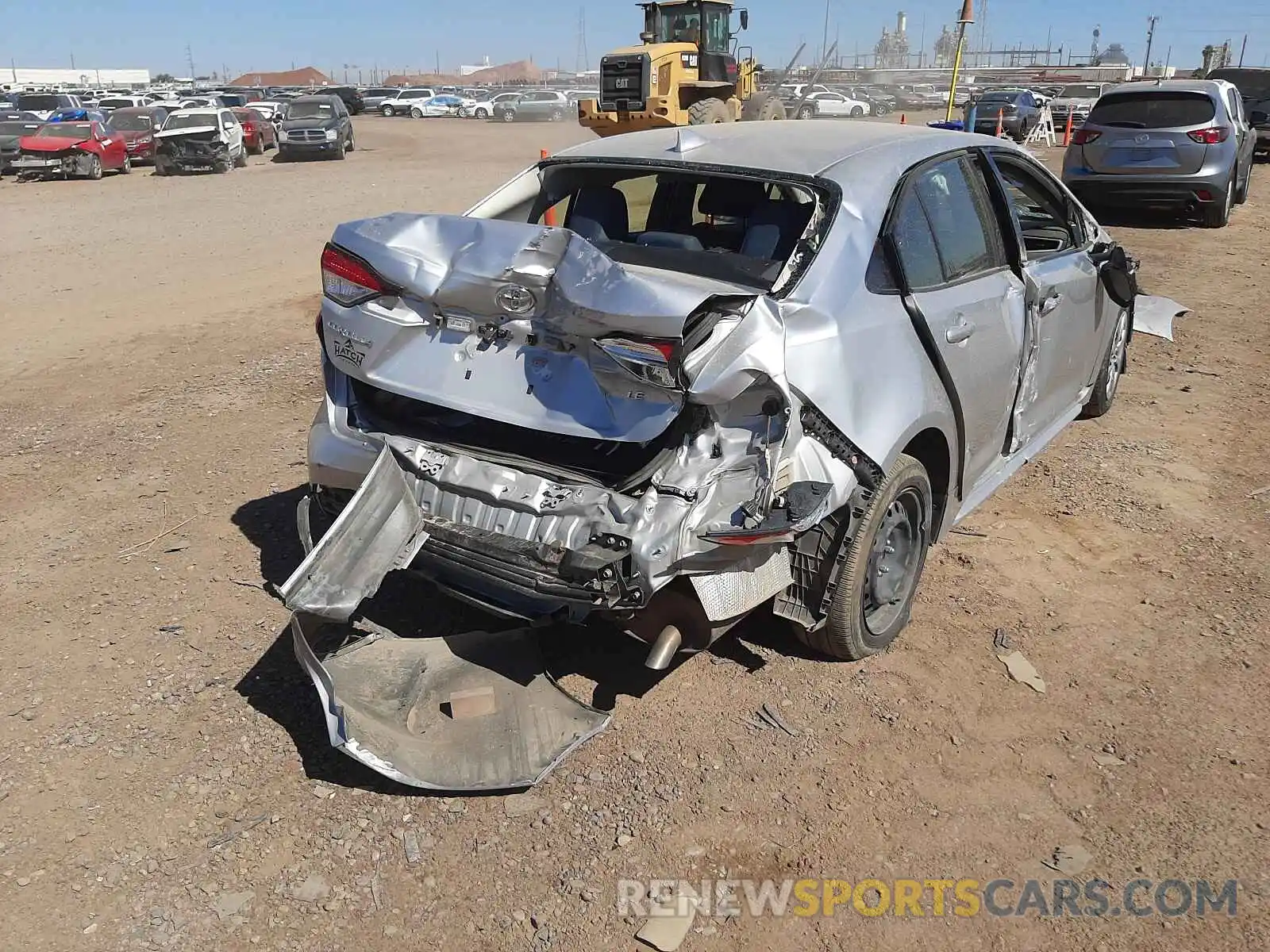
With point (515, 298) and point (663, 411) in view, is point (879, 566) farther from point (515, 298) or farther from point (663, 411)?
point (515, 298)

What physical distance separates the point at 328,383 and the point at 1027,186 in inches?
131

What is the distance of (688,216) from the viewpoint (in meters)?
4.21

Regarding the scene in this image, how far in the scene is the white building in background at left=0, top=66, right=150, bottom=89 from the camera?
9044cm

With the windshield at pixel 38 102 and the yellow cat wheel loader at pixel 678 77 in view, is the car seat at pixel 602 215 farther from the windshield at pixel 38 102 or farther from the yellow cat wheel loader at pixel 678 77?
the windshield at pixel 38 102

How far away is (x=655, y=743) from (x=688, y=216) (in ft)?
7.15

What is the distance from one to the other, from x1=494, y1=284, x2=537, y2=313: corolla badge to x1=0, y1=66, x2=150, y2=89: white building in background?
327ft

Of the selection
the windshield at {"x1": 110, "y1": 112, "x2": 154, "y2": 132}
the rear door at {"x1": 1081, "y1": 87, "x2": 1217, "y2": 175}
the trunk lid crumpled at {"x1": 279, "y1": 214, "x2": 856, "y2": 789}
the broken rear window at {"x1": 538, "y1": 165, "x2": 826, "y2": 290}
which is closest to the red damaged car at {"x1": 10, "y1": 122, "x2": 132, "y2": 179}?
the windshield at {"x1": 110, "y1": 112, "x2": 154, "y2": 132}

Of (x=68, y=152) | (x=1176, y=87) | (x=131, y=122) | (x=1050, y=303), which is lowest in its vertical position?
(x=1050, y=303)

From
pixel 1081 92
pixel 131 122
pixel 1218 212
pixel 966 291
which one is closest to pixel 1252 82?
pixel 1218 212

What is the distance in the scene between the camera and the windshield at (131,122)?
24.9 metres

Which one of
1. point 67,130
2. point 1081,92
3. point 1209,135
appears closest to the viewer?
point 1209,135

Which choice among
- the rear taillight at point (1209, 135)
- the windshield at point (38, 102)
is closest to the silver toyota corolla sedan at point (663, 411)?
the rear taillight at point (1209, 135)

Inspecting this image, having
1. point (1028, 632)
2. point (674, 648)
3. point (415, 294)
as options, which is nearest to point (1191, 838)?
point (1028, 632)

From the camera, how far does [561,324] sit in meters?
3.08
